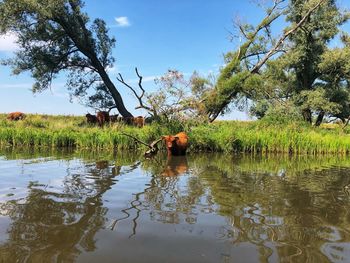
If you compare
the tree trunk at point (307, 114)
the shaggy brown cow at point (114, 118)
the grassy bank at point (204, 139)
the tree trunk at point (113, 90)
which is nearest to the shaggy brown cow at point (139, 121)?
the shaggy brown cow at point (114, 118)

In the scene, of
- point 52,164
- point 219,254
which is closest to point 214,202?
point 219,254

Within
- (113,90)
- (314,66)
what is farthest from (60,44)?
(314,66)

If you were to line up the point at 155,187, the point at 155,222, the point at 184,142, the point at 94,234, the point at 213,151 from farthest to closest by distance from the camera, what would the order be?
the point at 213,151
the point at 184,142
the point at 155,187
the point at 155,222
the point at 94,234

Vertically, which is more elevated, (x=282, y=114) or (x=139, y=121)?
(x=282, y=114)

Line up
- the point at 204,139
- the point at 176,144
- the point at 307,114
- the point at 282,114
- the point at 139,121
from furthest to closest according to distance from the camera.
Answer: the point at 307,114
the point at 282,114
the point at 139,121
the point at 204,139
the point at 176,144

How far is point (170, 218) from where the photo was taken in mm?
5363

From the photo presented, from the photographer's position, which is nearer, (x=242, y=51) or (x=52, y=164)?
(x=52, y=164)

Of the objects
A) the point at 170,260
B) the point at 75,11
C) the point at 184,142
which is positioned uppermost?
the point at 75,11

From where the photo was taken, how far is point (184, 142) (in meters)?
15.7

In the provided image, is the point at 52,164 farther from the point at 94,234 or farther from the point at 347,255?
the point at 347,255

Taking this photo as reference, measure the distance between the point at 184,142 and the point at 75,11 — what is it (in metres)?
14.4

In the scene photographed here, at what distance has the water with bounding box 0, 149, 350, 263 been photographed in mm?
4066

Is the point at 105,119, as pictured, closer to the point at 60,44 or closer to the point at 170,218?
the point at 60,44

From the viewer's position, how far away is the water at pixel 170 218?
4066 mm
